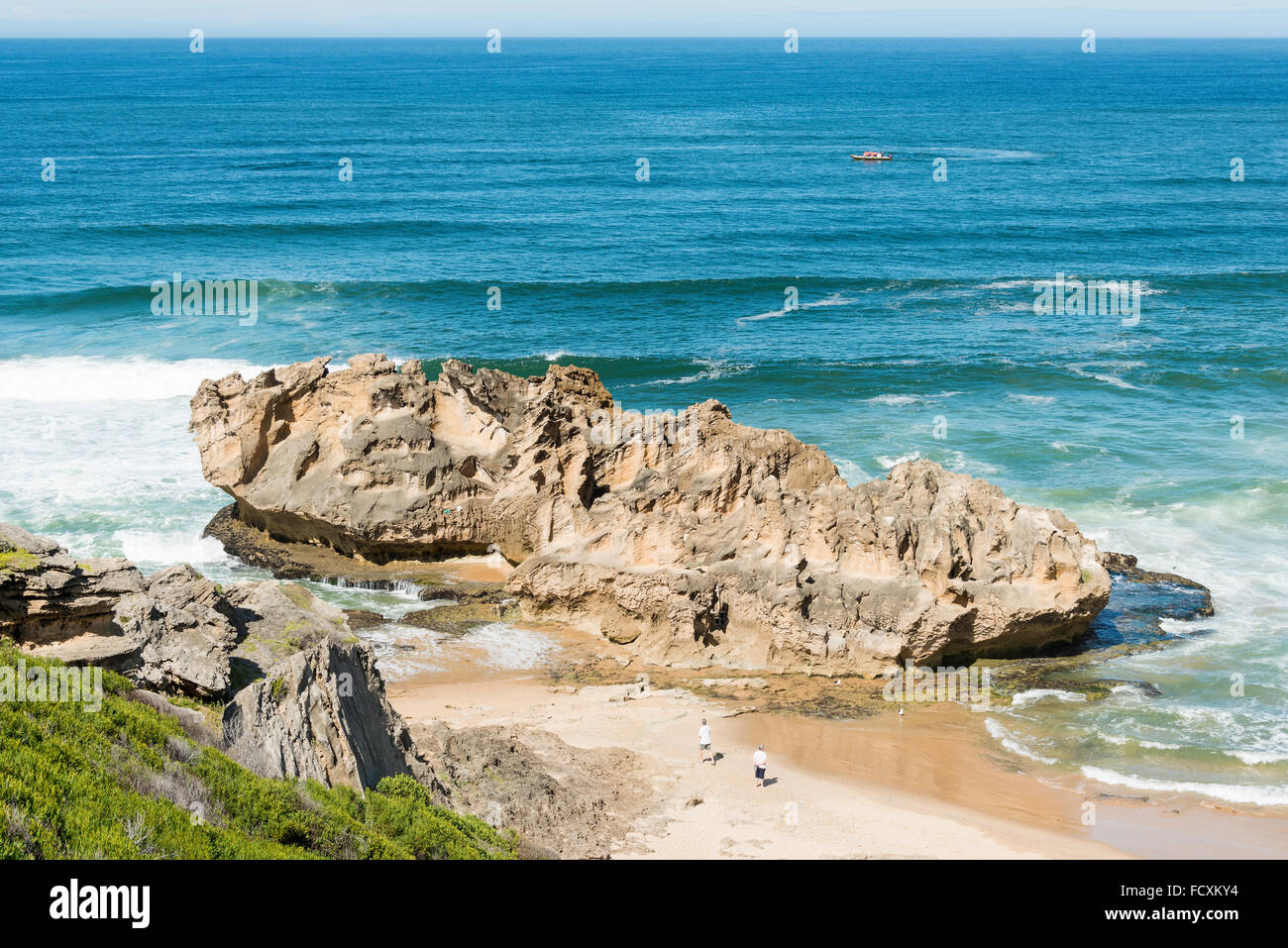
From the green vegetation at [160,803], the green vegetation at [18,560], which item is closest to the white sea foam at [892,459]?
the green vegetation at [160,803]

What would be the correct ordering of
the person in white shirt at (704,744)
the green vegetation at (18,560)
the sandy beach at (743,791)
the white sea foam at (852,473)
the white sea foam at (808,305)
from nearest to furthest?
the green vegetation at (18,560) → the sandy beach at (743,791) → the person in white shirt at (704,744) → the white sea foam at (852,473) → the white sea foam at (808,305)

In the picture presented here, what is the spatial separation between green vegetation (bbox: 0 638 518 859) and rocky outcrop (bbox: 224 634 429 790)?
396 mm

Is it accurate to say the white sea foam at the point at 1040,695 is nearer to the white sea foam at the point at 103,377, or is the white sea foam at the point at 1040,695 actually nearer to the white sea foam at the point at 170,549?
the white sea foam at the point at 170,549

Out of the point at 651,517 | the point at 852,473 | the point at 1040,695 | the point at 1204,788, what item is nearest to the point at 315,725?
the point at 651,517

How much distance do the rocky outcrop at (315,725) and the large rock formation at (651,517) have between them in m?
8.24

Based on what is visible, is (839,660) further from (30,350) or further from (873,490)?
(30,350)

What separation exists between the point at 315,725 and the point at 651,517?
1062 cm

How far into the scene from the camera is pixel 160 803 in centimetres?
1223

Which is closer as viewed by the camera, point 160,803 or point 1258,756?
point 160,803

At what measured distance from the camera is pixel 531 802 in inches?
A: 699

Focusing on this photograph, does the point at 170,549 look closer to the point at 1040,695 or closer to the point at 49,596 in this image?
the point at 49,596

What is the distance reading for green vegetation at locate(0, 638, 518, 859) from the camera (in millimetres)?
11102

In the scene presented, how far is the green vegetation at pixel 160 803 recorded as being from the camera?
11102mm
